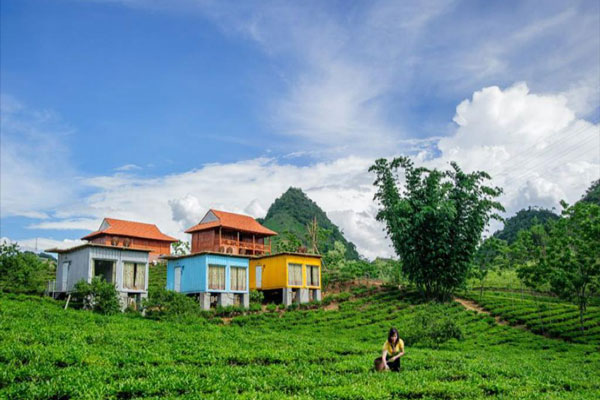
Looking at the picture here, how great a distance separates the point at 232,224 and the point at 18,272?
1859 centimetres

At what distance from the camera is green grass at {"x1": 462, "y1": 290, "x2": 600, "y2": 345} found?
35.3 m

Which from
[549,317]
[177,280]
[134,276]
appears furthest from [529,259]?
[134,276]

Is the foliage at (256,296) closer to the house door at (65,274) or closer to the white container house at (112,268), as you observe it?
the white container house at (112,268)

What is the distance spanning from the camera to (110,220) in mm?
58125

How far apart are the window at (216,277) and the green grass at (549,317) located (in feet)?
74.6

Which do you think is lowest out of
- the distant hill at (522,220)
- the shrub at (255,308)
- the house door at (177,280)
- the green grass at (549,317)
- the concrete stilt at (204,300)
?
the green grass at (549,317)

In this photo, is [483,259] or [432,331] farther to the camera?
[483,259]

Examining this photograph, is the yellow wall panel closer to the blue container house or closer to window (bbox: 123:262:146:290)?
the blue container house

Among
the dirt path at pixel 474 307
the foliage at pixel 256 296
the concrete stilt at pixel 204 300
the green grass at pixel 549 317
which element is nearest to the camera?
the green grass at pixel 549 317

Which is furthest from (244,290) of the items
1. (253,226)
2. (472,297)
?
(472,297)

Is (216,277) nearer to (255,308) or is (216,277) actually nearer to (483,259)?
(255,308)

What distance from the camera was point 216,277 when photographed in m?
Answer: 39.6

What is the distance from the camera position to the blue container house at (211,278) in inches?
1534

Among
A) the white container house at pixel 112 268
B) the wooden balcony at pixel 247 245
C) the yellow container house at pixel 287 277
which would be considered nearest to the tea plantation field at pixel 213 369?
the white container house at pixel 112 268
